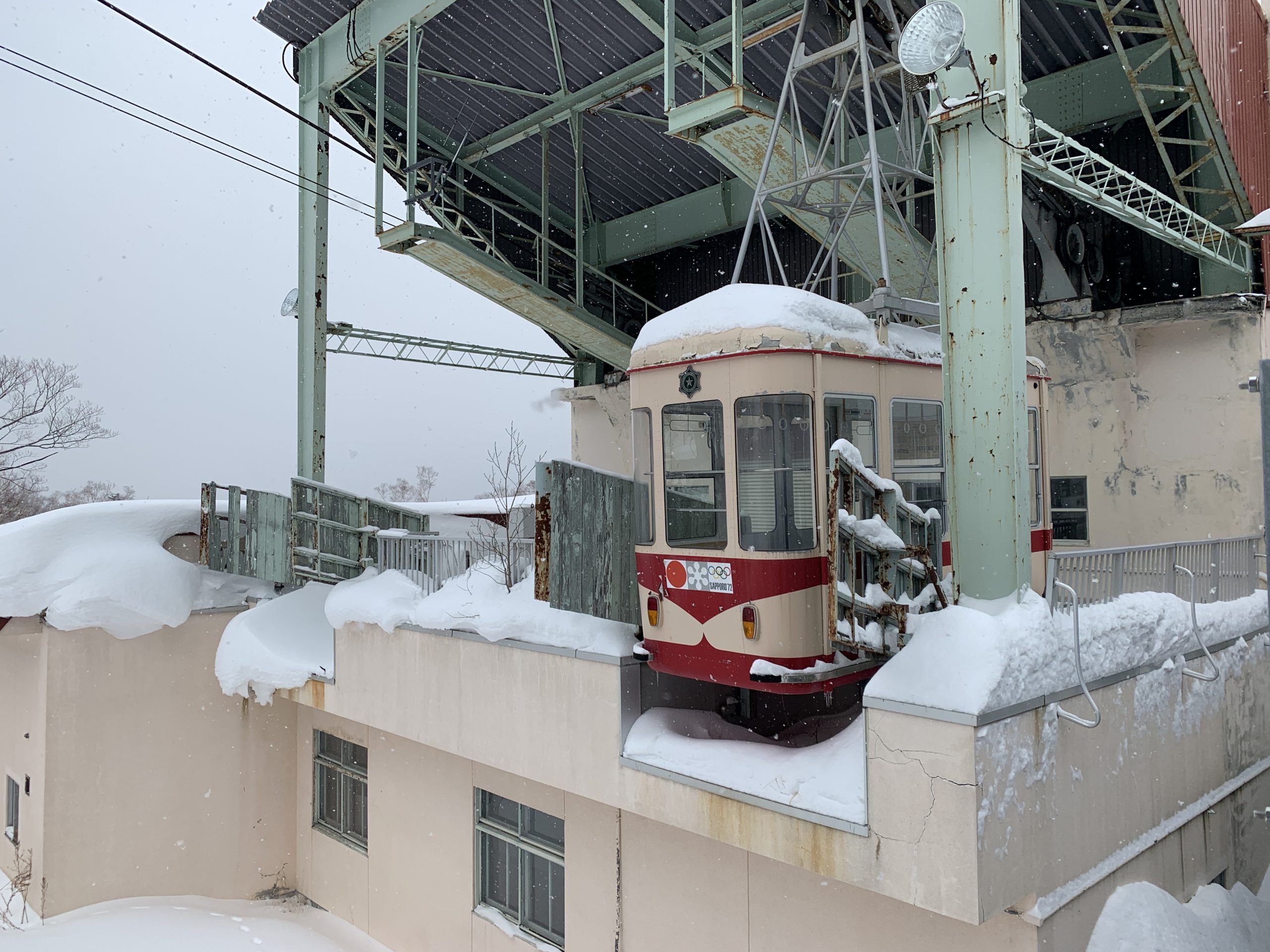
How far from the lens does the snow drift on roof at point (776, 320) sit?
19.6 ft

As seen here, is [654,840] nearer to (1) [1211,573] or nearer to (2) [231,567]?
(1) [1211,573]

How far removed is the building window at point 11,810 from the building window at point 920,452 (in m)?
13.1

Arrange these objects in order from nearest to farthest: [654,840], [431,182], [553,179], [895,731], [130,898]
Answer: [895,731] < [654,840] < [130,898] < [431,182] < [553,179]

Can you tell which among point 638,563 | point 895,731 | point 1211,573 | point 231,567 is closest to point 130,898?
point 231,567

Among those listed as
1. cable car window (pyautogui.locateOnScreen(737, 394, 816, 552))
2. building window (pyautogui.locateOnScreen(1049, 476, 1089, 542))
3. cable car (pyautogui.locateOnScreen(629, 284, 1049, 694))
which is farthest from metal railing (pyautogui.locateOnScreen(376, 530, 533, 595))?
building window (pyautogui.locateOnScreen(1049, 476, 1089, 542))

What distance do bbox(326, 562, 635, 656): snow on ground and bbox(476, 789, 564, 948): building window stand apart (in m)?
2.46

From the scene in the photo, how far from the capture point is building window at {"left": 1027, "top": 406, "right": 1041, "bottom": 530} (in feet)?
24.3

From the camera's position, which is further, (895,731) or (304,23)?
(304,23)

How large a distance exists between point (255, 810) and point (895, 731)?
36.4 ft

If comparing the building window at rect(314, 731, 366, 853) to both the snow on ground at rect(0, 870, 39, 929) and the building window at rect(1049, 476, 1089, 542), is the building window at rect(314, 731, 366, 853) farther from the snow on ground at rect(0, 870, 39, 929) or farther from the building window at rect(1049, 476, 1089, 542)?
the building window at rect(1049, 476, 1089, 542)

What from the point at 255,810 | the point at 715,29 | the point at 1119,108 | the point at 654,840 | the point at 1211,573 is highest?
the point at 715,29

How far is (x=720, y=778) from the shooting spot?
6238mm

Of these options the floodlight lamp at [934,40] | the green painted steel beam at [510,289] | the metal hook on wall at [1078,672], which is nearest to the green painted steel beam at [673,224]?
the green painted steel beam at [510,289]

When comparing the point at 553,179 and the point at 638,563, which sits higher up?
the point at 553,179
